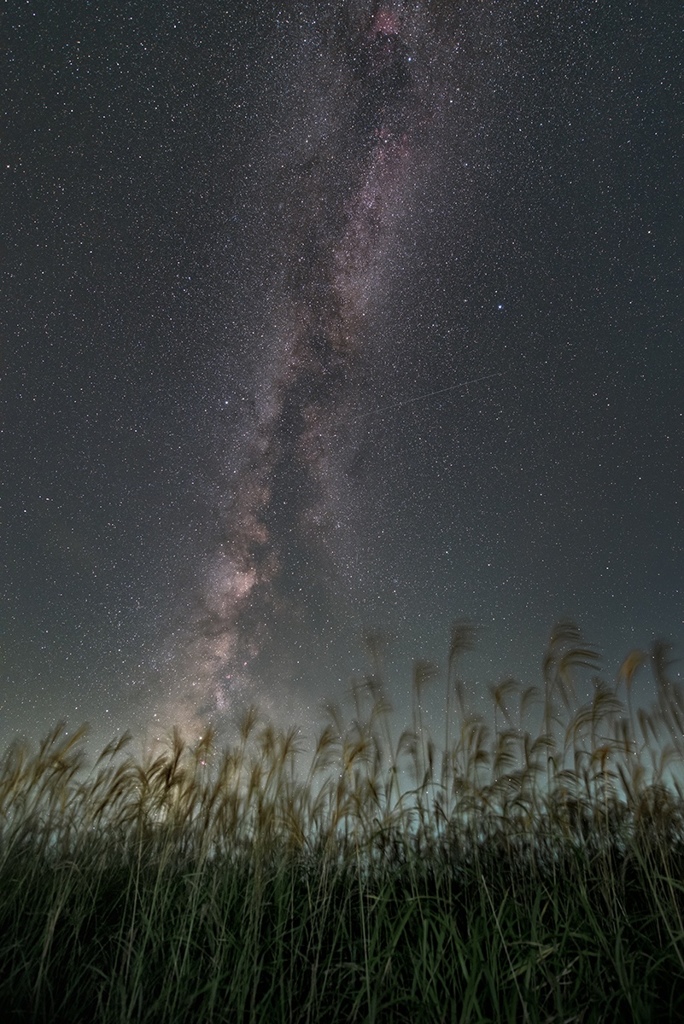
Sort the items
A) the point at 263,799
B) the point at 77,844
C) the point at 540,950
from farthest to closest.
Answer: the point at 77,844 → the point at 263,799 → the point at 540,950

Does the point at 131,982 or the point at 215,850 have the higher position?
the point at 215,850

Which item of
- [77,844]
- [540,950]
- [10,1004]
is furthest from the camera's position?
[77,844]

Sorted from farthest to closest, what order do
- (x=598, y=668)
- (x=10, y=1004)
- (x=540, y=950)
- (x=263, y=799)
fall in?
(x=263, y=799), (x=598, y=668), (x=10, y=1004), (x=540, y=950)

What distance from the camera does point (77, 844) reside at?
3.62 metres

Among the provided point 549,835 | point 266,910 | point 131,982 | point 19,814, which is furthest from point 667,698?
point 19,814

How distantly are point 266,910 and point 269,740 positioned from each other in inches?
29.8

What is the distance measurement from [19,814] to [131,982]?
136cm

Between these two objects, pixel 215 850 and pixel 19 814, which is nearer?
pixel 215 850

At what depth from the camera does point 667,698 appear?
9.86 ft

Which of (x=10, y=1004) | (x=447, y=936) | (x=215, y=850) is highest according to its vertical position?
(x=215, y=850)

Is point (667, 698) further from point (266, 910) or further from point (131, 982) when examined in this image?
point (131, 982)

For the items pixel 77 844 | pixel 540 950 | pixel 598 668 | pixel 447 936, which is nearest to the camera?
pixel 540 950

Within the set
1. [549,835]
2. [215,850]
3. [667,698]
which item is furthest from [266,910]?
[667,698]

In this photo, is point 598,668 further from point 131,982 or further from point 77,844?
point 77,844
